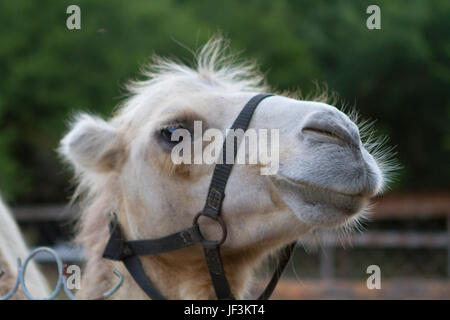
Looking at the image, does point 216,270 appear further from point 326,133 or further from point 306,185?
point 326,133

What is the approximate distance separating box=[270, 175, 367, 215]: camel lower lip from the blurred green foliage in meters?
13.2

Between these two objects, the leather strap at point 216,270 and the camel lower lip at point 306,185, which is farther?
the leather strap at point 216,270

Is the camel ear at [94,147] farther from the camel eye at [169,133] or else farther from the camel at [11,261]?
the camel at [11,261]

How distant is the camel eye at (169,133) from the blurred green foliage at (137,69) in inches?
496

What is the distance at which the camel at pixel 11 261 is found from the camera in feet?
10.6

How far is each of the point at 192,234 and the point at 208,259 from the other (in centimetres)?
15

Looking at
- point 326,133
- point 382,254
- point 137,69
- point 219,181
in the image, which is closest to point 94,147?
point 219,181

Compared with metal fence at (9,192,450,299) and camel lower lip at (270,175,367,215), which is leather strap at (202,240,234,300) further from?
metal fence at (9,192,450,299)

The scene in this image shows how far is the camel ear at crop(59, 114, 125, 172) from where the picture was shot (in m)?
3.11

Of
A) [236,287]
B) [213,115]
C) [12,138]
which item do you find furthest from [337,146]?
[12,138]

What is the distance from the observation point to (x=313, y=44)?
19.2 m

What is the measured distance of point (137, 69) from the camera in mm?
16297
